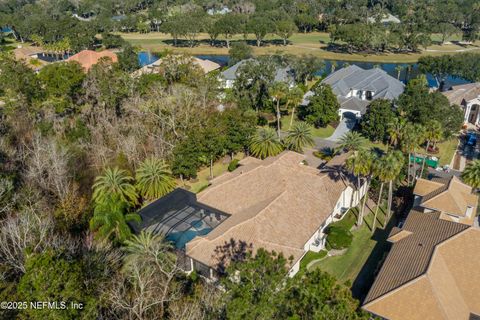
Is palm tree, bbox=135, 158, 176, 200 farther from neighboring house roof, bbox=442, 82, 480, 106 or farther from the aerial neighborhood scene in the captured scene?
neighboring house roof, bbox=442, 82, 480, 106

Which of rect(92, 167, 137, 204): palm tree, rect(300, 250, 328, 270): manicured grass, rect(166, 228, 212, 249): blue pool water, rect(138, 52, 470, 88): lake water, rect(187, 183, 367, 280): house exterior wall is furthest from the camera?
rect(138, 52, 470, 88): lake water

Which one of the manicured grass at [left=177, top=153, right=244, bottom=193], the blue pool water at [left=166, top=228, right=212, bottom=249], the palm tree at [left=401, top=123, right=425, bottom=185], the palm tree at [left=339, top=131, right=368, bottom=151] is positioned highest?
the palm tree at [left=401, top=123, right=425, bottom=185]

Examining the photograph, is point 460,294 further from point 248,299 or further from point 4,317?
point 4,317

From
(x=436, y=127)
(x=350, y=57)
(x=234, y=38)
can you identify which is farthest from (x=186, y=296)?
(x=234, y=38)

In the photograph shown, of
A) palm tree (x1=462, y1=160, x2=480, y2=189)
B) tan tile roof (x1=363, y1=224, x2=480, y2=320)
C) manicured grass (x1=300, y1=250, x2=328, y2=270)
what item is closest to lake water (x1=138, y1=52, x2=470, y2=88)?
palm tree (x1=462, y1=160, x2=480, y2=189)

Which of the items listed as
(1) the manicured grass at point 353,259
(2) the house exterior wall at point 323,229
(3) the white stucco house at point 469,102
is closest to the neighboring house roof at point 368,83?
(3) the white stucco house at point 469,102

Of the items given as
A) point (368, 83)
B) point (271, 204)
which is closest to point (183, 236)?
point (271, 204)

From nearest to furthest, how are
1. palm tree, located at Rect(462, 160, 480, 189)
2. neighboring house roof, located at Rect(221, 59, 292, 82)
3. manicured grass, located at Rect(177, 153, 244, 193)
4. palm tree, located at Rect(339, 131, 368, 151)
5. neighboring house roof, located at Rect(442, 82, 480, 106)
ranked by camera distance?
palm tree, located at Rect(462, 160, 480, 189)
manicured grass, located at Rect(177, 153, 244, 193)
palm tree, located at Rect(339, 131, 368, 151)
neighboring house roof, located at Rect(442, 82, 480, 106)
neighboring house roof, located at Rect(221, 59, 292, 82)
